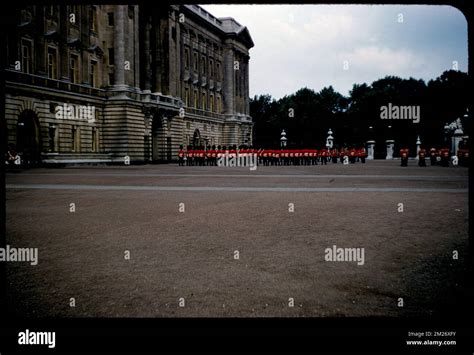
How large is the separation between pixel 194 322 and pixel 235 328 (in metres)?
0.38

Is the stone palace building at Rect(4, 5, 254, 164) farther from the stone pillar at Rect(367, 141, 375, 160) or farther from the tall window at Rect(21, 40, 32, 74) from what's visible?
the stone pillar at Rect(367, 141, 375, 160)

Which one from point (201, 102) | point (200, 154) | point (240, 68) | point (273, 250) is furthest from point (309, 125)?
point (273, 250)

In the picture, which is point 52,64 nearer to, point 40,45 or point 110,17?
point 40,45

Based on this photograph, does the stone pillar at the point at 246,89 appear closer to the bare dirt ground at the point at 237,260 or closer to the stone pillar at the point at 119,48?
the stone pillar at the point at 119,48

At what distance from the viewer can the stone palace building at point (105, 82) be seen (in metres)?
38.1

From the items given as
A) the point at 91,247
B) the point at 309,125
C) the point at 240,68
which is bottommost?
the point at 91,247

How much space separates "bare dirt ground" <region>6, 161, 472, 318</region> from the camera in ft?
15.1

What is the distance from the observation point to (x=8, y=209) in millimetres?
11977

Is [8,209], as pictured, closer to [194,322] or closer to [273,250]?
[273,250]

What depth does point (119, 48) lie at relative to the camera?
49.6 metres

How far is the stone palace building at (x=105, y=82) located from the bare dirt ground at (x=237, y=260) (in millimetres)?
19775

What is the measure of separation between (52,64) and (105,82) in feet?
25.4

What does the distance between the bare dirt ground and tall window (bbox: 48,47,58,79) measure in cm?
3195

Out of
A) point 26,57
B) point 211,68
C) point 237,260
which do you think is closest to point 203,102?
point 211,68
